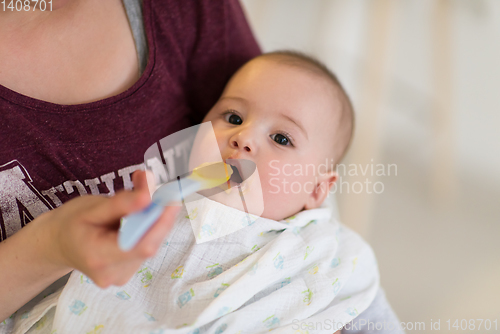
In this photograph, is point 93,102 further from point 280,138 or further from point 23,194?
point 280,138

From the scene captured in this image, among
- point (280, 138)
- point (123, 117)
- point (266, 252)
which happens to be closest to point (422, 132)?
point (280, 138)

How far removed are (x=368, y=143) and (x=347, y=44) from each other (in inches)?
19.1

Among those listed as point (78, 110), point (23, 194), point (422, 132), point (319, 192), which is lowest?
point (422, 132)

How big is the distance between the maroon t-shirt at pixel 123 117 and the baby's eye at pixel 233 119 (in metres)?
0.12

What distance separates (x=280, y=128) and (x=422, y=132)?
Answer: 2.81 ft

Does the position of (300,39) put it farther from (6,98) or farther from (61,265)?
(61,265)

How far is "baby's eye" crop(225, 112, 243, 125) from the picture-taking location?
792mm

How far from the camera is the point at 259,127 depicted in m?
0.75

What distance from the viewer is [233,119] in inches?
31.5

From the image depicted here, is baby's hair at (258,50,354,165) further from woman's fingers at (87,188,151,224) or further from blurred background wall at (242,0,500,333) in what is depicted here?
woman's fingers at (87,188,151,224)

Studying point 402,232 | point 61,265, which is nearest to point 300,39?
point 402,232

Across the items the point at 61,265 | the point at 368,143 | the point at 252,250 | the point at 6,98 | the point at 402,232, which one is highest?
the point at 6,98

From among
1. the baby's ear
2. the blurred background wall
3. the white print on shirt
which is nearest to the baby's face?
the baby's ear

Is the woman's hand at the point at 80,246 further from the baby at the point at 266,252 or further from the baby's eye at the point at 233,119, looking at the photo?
the baby's eye at the point at 233,119
